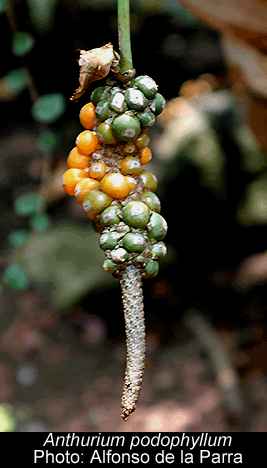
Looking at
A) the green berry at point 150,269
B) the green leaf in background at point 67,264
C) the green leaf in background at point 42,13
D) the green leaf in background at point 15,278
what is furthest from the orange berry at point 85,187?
the green leaf in background at point 42,13

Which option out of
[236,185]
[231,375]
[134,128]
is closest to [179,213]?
[236,185]

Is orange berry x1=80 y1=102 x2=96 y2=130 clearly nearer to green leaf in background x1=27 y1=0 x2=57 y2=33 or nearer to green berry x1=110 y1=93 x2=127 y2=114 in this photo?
green berry x1=110 y1=93 x2=127 y2=114

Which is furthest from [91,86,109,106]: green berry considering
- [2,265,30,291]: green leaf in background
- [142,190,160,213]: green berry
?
[2,265,30,291]: green leaf in background

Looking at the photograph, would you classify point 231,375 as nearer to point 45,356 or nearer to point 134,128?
point 45,356

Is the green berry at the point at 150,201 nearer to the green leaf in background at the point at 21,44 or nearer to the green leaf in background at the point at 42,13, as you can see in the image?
the green leaf in background at the point at 21,44

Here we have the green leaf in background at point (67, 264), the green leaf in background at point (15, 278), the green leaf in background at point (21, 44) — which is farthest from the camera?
the green leaf in background at point (67, 264)

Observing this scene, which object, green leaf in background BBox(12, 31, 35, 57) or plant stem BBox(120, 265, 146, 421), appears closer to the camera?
plant stem BBox(120, 265, 146, 421)

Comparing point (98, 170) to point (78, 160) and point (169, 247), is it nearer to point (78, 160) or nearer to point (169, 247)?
point (78, 160)
